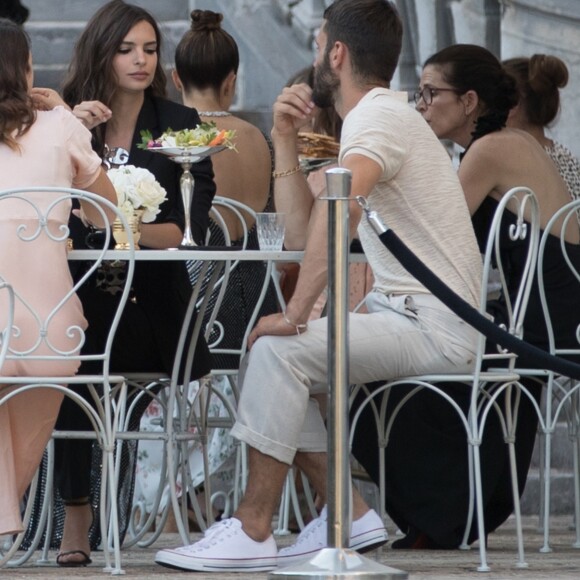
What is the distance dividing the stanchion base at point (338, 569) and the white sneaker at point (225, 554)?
0.35 metres

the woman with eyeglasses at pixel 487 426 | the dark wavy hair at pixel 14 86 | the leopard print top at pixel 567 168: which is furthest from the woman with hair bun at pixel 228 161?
the dark wavy hair at pixel 14 86

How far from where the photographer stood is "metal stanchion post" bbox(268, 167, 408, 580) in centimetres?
331

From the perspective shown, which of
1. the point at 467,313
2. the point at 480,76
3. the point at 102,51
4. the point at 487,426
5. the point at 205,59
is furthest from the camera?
the point at 205,59

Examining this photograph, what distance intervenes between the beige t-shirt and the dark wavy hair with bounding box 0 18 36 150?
0.74 m

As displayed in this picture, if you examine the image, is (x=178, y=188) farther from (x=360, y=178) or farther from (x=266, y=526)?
(x=266, y=526)

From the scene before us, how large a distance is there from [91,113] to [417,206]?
865 mm

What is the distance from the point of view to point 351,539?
3.84 m

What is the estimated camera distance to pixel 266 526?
376 cm

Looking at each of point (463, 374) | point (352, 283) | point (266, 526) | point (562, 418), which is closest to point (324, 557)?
point (266, 526)

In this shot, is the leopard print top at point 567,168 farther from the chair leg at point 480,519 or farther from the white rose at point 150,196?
the white rose at point 150,196

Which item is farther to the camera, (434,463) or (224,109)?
(224,109)

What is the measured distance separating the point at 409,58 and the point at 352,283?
1.59 m

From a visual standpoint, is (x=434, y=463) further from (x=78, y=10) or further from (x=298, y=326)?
(x=78, y=10)

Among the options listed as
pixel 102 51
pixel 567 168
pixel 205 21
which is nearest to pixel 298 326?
pixel 102 51
